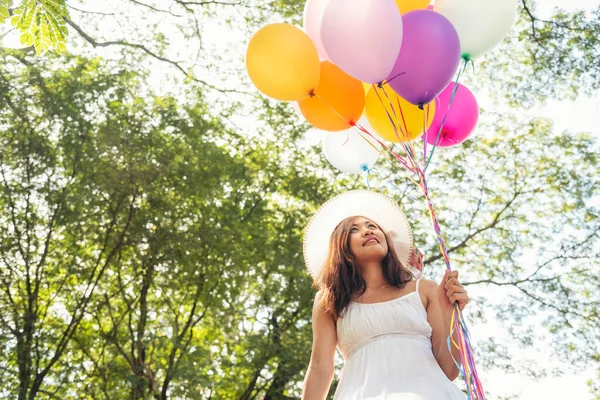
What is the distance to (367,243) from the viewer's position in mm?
2477

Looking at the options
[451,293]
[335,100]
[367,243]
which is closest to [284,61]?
[335,100]

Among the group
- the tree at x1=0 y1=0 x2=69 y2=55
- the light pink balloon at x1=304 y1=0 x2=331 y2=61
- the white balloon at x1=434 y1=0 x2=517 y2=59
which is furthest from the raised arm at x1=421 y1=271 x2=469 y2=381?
the tree at x1=0 y1=0 x2=69 y2=55

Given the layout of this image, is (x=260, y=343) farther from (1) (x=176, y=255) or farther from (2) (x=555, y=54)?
(2) (x=555, y=54)

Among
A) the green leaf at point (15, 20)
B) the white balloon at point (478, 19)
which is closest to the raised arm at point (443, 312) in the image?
the white balloon at point (478, 19)

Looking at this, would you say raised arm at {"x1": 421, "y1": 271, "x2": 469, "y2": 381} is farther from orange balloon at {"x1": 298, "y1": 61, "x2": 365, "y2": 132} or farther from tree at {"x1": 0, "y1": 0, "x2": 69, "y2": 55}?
tree at {"x1": 0, "y1": 0, "x2": 69, "y2": 55}

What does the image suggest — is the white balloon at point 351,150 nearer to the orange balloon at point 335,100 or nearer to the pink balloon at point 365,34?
the orange balloon at point 335,100

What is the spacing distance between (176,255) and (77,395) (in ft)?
6.98

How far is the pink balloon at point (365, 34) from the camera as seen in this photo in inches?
99.7

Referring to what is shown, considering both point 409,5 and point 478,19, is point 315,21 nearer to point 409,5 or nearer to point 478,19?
point 409,5

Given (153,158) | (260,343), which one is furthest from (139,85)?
(260,343)

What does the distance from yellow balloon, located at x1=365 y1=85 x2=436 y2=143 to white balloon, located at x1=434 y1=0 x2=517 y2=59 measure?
0.34m

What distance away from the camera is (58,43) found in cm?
341

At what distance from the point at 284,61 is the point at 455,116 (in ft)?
3.03

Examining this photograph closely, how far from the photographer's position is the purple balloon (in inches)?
100
